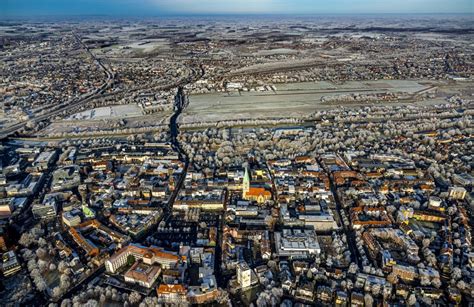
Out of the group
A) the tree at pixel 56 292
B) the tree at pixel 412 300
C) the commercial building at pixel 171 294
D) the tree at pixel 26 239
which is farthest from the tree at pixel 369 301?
the tree at pixel 26 239

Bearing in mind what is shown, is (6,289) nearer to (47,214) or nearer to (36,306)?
(36,306)

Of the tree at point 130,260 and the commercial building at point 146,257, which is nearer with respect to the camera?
the commercial building at point 146,257

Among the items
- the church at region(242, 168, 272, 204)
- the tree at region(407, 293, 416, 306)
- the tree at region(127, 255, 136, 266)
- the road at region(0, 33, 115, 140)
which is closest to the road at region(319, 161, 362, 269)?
the tree at region(407, 293, 416, 306)

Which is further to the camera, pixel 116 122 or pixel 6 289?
pixel 116 122

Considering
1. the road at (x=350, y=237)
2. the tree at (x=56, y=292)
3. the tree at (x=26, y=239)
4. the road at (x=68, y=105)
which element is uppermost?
the road at (x=68, y=105)

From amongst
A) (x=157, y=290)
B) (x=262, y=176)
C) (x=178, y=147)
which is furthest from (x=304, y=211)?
(x=178, y=147)

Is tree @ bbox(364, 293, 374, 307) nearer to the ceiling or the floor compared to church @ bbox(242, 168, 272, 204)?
nearer to the floor

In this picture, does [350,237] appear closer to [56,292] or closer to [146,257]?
[146,257]

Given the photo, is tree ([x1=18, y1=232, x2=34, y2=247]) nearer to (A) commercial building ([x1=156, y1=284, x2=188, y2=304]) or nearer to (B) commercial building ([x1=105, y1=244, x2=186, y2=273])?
(B) commercial building ([x1=105, y1=244, x2=186, y2=273])

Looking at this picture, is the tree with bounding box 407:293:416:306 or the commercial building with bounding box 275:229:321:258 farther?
the commercial building with bounding box 275:229:321:258

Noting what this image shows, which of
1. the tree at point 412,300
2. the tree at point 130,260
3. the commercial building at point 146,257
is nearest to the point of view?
the tree at point 412,300

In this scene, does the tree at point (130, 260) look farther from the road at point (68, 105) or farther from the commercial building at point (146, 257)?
the road at point (68, 105)
